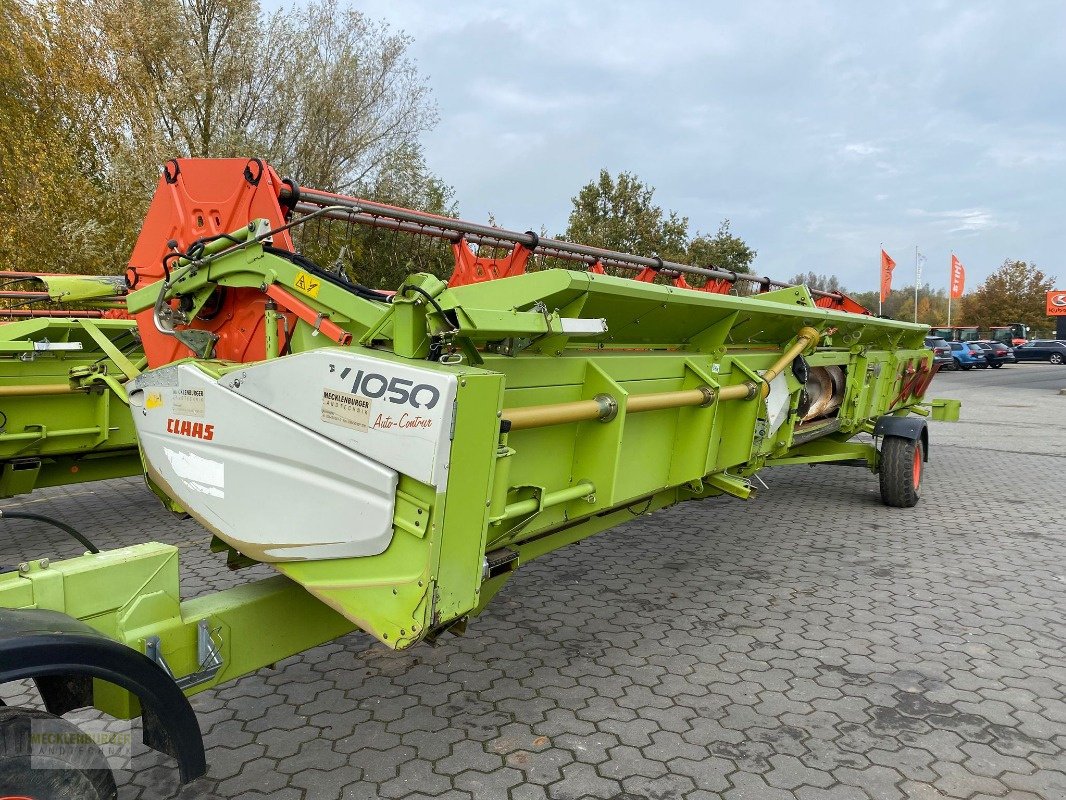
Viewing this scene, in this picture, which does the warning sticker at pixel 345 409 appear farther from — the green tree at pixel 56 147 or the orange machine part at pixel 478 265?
the green tree at pixel 56 147

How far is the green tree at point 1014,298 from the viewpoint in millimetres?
59156

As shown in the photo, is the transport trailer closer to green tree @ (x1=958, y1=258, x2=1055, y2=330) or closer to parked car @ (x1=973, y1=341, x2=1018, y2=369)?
parked car @ (x1=973, y1=341, x2=1018, y2=369)

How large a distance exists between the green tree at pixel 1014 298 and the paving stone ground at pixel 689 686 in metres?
63.3

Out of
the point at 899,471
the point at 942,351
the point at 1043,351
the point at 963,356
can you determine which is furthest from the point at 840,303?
the point at 1043,351

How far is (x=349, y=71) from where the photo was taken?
710 inches

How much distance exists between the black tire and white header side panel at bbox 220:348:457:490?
6018mm

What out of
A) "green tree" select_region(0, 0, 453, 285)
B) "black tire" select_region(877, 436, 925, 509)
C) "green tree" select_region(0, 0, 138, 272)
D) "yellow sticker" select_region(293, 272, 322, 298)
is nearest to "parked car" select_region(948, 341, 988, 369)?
"green tree" select_region(0, 0, 453, 285)

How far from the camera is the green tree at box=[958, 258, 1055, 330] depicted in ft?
194

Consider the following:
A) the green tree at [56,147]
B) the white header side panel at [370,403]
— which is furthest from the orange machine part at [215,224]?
the green tree at [56,147]

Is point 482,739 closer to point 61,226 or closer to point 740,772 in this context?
point 740,772

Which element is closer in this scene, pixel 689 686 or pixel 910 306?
pixel 689 686

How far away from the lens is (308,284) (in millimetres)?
2803

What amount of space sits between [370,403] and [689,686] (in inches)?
86.3

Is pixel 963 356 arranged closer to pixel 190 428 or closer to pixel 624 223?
pixel 624 223
